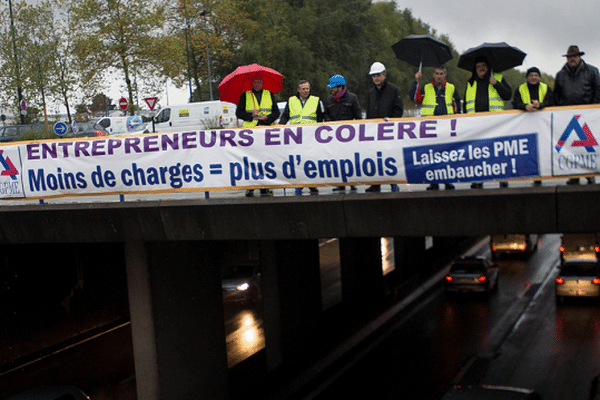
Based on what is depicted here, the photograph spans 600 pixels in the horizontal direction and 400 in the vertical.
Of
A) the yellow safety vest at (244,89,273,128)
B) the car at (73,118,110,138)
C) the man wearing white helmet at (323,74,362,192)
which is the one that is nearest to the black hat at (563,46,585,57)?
the man wearing white helmet at (323,74,362,192)

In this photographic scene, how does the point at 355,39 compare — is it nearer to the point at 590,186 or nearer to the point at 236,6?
the point at 236,6

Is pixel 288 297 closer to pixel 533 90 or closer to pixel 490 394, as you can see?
pixel 490 394

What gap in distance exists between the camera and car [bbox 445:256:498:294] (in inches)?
946

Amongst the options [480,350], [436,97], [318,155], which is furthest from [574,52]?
[480,350]

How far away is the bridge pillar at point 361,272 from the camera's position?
2205 cm

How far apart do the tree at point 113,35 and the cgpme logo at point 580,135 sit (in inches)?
1113

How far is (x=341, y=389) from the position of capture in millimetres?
15836

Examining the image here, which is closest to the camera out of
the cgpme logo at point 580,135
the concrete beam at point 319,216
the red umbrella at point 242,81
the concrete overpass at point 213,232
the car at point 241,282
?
the cgpme logo at point 580,135

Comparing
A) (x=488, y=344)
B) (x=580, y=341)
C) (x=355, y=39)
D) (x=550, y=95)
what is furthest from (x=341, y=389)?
(x=355, y=39)

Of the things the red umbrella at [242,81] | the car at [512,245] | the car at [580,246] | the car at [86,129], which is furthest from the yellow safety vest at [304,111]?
the car at [512,245]

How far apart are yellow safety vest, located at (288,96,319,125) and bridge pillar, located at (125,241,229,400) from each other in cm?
374

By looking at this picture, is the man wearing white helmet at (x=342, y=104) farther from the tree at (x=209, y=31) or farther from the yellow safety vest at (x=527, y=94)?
the tree at (x=209, y=31)

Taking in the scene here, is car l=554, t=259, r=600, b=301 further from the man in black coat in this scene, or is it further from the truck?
the truck

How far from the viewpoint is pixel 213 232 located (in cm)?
995
